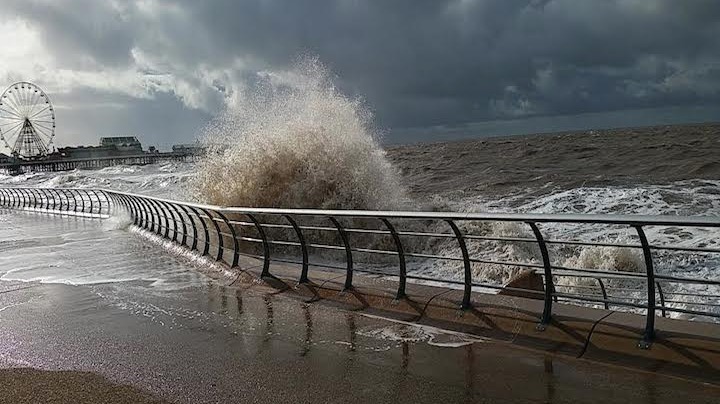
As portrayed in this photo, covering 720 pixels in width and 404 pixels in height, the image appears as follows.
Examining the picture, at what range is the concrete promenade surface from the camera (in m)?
4.61

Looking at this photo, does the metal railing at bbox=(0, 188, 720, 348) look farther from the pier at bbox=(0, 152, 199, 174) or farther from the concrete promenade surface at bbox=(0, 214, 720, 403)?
the pier at bbox=(0, 152, 199, 174)

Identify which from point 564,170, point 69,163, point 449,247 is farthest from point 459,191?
point 69,163

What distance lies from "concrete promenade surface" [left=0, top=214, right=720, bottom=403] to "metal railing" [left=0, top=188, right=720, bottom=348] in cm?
56

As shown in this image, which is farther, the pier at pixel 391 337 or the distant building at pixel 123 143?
the distant building at pixel 123 143

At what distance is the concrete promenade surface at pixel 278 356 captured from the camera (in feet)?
15.1

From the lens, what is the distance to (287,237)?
60.2 ft

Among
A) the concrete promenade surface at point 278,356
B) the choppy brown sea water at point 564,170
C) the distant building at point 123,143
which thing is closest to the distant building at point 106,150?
the distant building at point 123,143

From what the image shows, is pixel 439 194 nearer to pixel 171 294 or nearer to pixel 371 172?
pixel 371 172

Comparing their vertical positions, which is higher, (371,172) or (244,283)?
(371,172)

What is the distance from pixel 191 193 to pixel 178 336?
49.4 ft

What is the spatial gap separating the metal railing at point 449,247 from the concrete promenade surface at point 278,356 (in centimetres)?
56

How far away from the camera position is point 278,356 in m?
5.65

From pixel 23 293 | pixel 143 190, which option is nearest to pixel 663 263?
pixel 23 293

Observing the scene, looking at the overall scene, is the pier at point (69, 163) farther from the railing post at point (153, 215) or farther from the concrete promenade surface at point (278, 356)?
the concrete promenade surface at point (278, 356)
